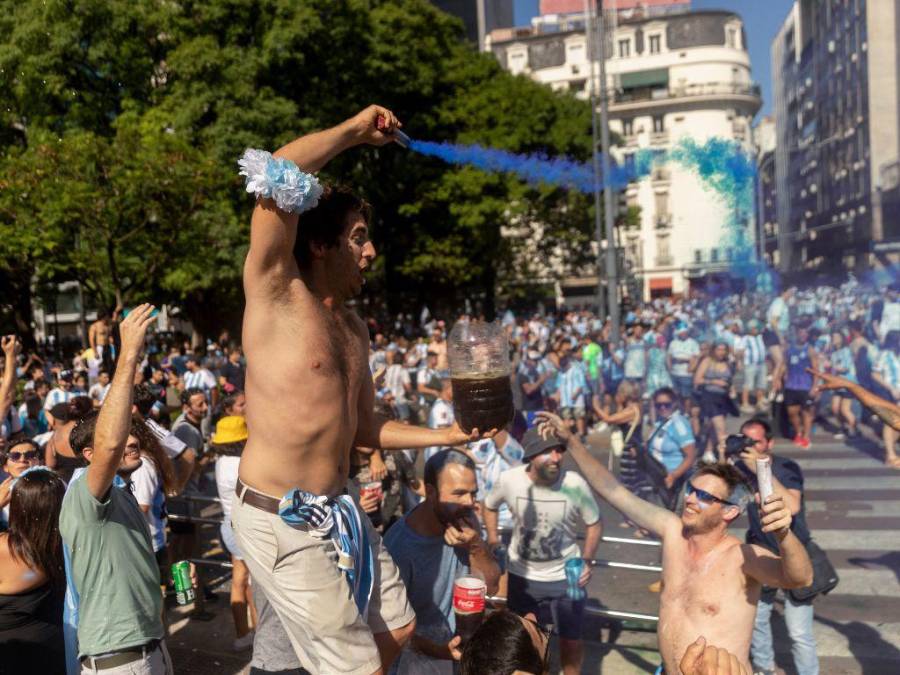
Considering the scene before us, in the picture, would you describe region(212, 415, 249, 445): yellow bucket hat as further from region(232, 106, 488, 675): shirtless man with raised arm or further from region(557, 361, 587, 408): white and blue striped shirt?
region(557, 361, 587, 408): white and blue striped shirt

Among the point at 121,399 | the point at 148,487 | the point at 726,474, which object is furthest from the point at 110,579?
the point at 726,474

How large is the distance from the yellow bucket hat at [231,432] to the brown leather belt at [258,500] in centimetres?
317

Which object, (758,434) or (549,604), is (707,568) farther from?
(758,434)

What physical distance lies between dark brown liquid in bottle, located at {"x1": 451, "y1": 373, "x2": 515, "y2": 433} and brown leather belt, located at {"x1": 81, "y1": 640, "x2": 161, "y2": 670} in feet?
5.37

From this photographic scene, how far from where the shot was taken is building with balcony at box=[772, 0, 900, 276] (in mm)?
14586

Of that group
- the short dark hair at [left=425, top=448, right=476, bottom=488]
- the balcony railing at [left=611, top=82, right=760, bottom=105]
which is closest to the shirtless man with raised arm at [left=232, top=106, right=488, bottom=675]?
the short dark hair at [left=425, top=448, right=476, bottom=488]

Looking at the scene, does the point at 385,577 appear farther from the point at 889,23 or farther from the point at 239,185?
the point at 239,185

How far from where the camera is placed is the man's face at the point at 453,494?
162 inches

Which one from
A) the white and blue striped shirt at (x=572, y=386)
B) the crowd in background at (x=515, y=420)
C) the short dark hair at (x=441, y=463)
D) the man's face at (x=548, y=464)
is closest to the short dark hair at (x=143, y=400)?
the crowd in background at (x=515, y=420)

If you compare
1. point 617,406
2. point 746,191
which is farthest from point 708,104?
point 617,406

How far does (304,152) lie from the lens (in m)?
2.64

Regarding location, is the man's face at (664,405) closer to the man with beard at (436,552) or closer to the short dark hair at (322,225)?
the man with beard at (436,552)

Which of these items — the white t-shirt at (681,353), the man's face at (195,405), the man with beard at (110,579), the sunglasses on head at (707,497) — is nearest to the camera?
the man with beard at (110,579)

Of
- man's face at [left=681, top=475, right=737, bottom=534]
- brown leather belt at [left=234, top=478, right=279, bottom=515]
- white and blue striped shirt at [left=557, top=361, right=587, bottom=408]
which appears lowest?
white and blue striped shirt at [left=557, top=361, right=587, bottom=408]
